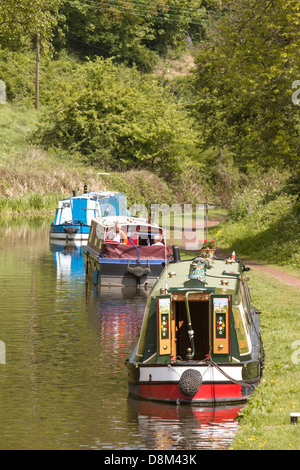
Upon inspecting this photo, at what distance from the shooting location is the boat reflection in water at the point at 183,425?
1298cm

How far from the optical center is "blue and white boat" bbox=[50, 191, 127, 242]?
46.5m

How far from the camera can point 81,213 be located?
49.2 metres

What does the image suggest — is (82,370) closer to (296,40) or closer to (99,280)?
(99,280)

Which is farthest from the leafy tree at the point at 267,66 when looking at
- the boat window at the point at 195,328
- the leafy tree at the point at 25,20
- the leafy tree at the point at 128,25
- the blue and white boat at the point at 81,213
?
the leafy tree at the point at 128,25

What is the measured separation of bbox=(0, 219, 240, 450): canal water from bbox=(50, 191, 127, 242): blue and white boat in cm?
1586

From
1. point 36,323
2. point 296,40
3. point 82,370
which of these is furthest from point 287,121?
point 82,370

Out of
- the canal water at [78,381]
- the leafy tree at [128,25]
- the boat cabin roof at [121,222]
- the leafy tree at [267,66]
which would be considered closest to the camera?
the canal water at [78,381]

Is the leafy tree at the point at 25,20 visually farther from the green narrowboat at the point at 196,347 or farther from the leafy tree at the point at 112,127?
the leafy tree at the point at 112,127

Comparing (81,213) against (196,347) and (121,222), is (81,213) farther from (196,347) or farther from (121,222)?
(196,347)

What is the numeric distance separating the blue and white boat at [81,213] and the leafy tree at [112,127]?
24.3m

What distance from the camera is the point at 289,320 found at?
21172 mm

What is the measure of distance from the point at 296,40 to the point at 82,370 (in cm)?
1915

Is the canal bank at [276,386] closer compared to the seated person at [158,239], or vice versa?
the canal bank at [276,386]

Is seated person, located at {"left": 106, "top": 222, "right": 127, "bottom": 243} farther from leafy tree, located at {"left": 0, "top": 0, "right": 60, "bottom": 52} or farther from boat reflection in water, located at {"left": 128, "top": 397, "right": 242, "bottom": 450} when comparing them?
boat reflection in water, located at {"left": 128, "top": 397, "right": 242, "bottom": 450}
